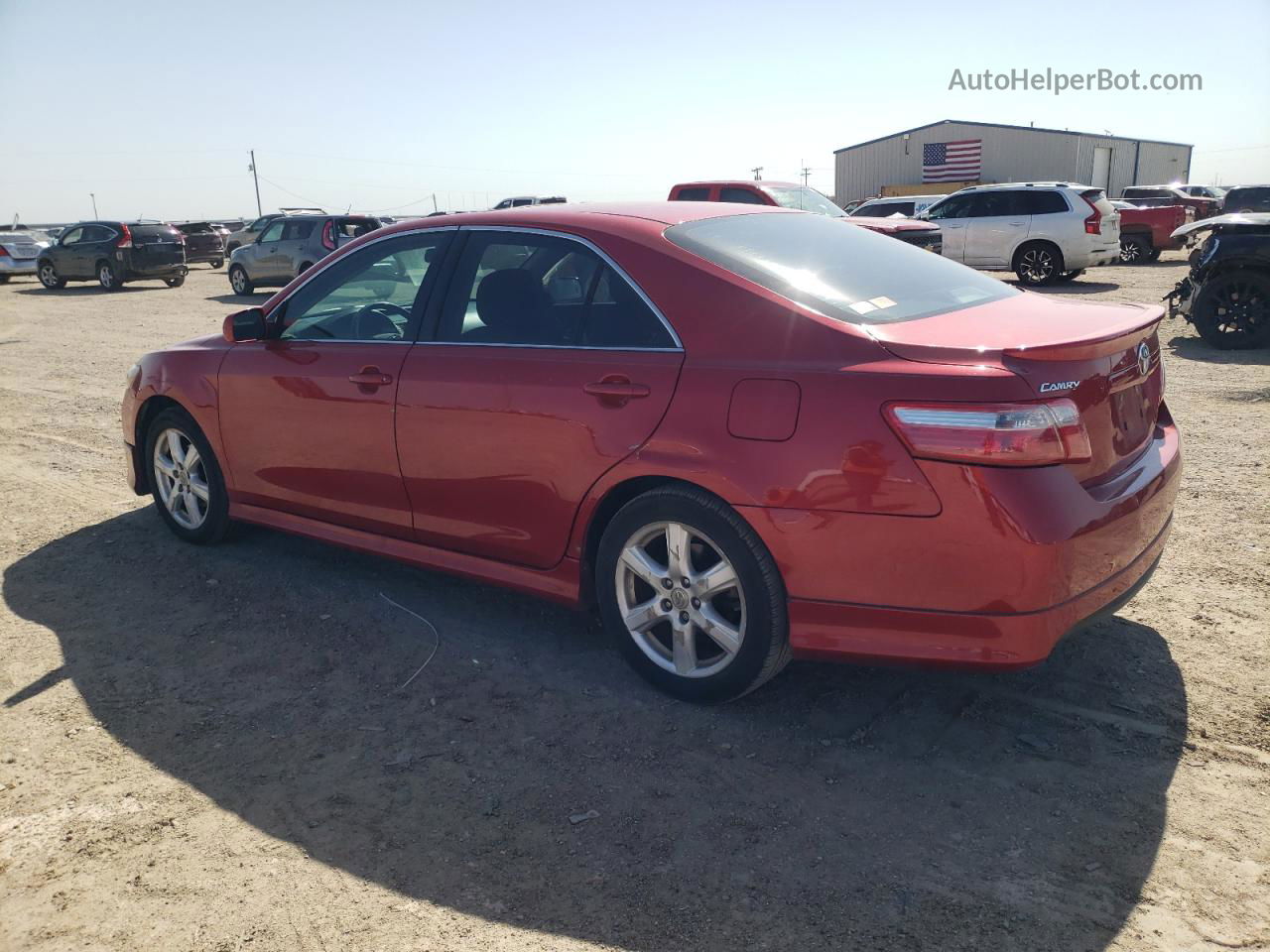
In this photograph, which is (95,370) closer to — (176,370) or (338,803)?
(176,370)

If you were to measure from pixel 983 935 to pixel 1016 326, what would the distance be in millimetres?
1842

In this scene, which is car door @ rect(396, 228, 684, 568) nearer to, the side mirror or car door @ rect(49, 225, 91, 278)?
the side mirror

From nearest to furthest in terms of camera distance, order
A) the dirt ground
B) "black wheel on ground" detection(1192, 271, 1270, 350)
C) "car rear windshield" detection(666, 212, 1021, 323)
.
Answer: the dirt ground → "car rear windshield" detection(666, 212, 1021, 323) → "black wheel on ground" detection(1192, 271, 1270, 350)

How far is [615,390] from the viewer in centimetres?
354

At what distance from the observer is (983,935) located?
96.5 inches

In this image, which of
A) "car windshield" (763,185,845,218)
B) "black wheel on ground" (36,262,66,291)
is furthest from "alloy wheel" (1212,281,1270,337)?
"black wheel on ground" (36,262,66,291)

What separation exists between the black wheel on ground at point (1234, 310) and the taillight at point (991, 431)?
9523 mm

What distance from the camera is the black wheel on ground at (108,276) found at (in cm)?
2508

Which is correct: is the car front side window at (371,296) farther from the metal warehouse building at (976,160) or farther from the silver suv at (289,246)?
the metal warehouse building at (976,160)

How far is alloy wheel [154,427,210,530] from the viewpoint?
5.32m

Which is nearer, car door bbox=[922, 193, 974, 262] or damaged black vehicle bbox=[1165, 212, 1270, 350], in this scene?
damaged black vehicle bbox=[1165, 212, 1270, 350]

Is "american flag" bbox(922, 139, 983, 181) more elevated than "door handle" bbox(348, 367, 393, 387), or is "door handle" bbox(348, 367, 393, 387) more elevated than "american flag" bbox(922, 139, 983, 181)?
"american flag" bbox(922, 139, 983, 181)

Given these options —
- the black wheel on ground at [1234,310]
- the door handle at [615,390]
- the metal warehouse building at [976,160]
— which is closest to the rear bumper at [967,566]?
the door handle at [615,390]

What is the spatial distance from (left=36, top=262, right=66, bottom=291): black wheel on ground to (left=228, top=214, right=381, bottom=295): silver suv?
731cm
